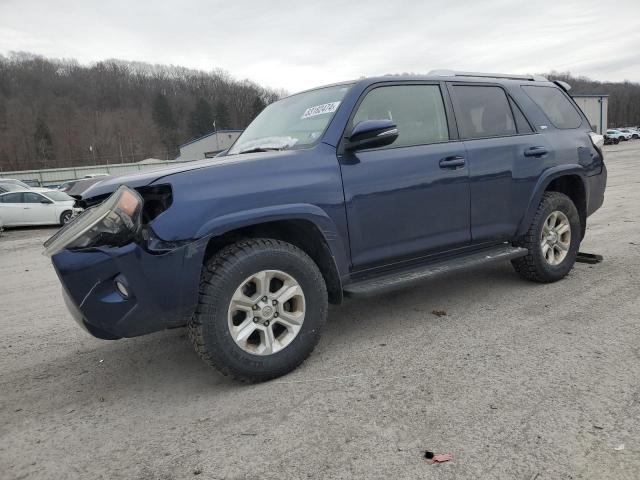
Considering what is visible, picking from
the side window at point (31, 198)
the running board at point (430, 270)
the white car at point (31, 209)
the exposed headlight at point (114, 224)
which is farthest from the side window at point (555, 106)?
the side window at point (31, 198)

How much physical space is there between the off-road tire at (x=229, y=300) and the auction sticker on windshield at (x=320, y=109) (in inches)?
45.2

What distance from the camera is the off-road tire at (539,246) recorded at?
444 cm

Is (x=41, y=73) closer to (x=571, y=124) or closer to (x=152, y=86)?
(x=152, y=86)

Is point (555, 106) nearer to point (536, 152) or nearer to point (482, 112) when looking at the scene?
point (536, 152)

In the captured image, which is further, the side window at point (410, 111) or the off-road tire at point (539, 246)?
the off-road tire at point (539, 246)

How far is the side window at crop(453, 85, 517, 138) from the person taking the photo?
408 cm

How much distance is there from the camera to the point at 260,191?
296cm

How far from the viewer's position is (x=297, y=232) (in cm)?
329

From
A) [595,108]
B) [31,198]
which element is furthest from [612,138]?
[31,198]

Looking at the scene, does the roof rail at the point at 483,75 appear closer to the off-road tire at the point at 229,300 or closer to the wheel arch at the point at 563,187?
the wheel arch at the point at 563,187

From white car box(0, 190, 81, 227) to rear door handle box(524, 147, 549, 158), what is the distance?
1512 cm

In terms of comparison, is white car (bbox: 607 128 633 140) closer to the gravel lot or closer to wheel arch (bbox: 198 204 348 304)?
the gravel lot

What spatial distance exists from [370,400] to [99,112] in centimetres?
12900

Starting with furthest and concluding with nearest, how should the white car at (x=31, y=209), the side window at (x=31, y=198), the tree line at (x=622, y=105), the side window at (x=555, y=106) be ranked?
the tree line at (x=622, y=105) < the side window at (x=31, y=198) < the white car at (x=31, y=209) < the side window at (x=555, y=106)
